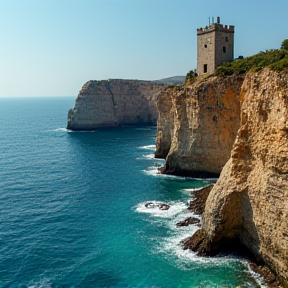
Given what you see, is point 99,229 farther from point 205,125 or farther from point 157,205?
point 205,125

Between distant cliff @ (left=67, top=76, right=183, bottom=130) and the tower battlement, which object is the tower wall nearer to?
the tower battlement

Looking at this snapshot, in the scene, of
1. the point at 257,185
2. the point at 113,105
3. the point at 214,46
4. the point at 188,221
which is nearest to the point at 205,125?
the point at 214,46

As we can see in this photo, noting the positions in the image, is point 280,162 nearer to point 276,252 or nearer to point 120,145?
point 276,252

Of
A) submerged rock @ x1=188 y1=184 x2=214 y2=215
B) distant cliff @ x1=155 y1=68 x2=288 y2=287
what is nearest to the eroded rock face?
distant cliff @ x1=155 y1=68 x2=288 y2=287

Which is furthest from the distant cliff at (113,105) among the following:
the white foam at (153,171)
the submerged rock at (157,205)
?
the submerged rock at (157,205)

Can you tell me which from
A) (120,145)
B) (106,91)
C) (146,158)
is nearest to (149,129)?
(106,91)

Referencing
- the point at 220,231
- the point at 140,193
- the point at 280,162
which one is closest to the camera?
the point at 280,162

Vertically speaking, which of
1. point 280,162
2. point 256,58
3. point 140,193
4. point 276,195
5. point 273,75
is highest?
point 256,58
